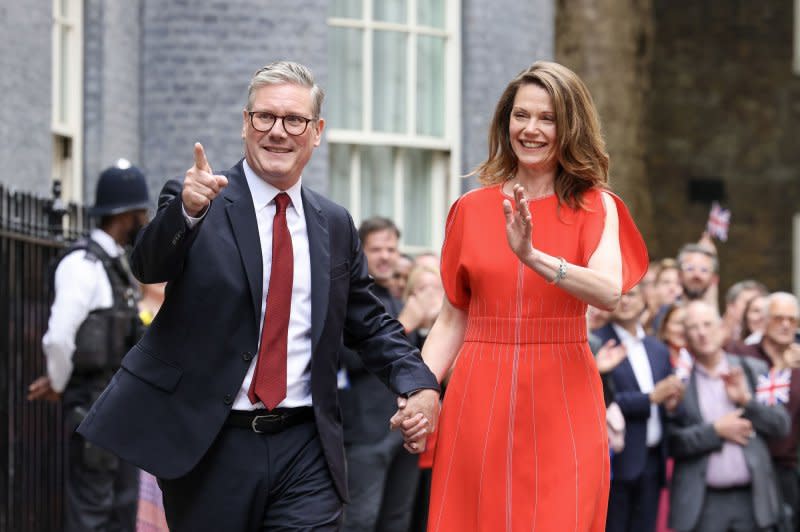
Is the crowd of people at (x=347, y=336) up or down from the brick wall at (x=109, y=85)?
down

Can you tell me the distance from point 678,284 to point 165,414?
8.54m

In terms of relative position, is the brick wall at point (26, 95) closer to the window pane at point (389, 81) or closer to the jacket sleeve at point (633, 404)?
the window pane at point (389, 81)

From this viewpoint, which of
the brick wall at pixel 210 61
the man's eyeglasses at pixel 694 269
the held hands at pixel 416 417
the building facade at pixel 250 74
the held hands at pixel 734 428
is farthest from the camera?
the brick wall at pixel 210 61

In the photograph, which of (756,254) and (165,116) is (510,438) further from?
(756,254)

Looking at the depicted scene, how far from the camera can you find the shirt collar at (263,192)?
5969mm

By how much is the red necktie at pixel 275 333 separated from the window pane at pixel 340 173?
8612mm

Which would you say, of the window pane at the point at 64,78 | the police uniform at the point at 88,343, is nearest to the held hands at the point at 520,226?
the police uniform at the point at 88,343

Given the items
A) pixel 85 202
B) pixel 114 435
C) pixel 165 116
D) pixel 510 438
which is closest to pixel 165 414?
pixel 114 435

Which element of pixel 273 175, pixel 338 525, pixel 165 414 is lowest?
pixel 338 525

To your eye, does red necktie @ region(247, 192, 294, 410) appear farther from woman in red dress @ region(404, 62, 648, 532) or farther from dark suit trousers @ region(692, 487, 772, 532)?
dark suit trousers @ region(692, 487, 772, 532)

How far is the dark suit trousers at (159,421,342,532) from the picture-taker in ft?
19.0

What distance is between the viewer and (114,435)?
5785 mm

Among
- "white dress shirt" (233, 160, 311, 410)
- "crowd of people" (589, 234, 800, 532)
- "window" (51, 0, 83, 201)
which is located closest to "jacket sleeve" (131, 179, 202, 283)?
"white dress shirt" (233, 160, 311, 410)

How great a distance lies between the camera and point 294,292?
19.3 feet
